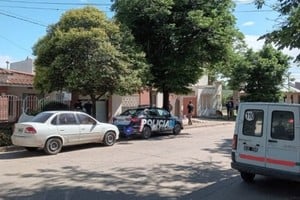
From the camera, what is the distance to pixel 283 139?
31.7 ft

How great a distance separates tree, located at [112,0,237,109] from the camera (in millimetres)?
23312

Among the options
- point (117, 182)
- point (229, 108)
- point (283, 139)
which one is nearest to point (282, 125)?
point (283, 139)

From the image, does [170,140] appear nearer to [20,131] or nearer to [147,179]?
[20,131]

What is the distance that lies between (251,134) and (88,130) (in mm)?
8379

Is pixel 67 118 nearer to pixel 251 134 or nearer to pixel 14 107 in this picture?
pixel 14 107

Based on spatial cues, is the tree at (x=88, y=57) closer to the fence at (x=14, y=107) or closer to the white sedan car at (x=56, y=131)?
the fence at (x=14, y=107)

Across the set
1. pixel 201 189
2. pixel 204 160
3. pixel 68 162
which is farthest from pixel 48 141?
pixel 201 189

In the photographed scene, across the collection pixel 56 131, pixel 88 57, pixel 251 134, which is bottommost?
pixel 56 131

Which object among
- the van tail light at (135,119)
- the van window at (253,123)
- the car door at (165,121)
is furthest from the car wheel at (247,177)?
the car door at (165,121)

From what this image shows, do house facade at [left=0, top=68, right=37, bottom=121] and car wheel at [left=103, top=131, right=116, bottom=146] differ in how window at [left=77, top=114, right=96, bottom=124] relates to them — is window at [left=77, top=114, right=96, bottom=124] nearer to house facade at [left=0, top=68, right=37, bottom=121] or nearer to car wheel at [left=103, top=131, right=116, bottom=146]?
car wheel at [left=103, top=131, right=116, bottom=146]

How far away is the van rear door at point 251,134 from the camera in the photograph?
1009 cm

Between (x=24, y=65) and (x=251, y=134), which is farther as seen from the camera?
(x=24, y=65)

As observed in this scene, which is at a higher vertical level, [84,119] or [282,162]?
[84,119]

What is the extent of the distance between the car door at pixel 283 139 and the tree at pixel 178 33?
1339 centimetres
